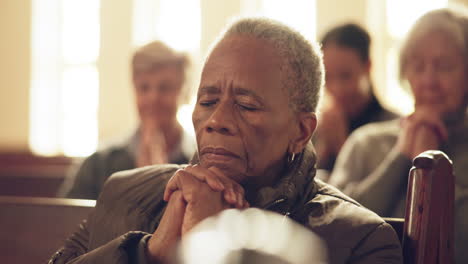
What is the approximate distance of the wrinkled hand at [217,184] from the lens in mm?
1598

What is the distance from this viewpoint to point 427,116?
2.59 m

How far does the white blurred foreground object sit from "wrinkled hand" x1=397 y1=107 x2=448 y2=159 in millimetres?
1056

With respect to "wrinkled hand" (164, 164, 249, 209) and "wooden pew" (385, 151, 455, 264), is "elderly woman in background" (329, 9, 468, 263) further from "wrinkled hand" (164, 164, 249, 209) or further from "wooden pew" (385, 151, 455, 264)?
"wrinkled hand" (164, 164, 249, 209)

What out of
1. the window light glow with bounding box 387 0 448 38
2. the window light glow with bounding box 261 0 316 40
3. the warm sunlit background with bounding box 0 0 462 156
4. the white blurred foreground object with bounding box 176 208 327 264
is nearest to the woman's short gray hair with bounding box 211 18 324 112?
the white blurred foreground object with bounding box 176 208 327 264

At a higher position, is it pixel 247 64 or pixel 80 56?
pixel 247 64

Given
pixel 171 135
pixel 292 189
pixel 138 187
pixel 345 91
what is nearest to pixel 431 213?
pixel 292 189

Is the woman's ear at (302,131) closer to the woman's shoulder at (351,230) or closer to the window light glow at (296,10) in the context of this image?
the woman's shoulder at (351,230)

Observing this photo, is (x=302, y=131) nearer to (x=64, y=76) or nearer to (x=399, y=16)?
(x=399, y=16)

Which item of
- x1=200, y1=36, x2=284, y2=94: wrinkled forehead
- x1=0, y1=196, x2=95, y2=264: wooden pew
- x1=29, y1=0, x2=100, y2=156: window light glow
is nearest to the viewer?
x1=200, y1=36, x2=284, y2=94: wrinkled forehead

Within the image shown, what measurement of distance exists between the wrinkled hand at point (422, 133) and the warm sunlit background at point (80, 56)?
5.33 m

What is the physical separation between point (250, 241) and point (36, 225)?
1103 mm

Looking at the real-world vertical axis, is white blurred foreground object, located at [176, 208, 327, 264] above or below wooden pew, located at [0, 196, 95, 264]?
above

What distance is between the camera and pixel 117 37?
334 inches

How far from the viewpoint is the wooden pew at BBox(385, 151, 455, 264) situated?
1595 mm
